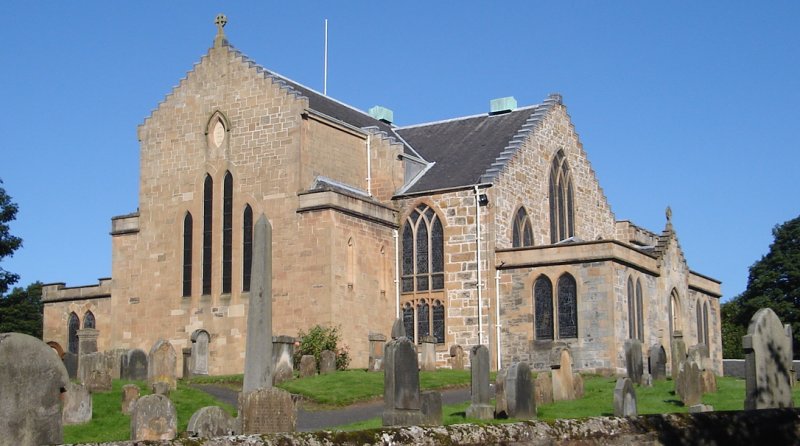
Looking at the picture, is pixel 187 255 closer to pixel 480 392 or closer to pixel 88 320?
pixel 88 320

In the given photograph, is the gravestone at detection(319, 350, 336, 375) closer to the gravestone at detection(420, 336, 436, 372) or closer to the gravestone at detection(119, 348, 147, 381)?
the gravestone at detection(420, 336, 436, 372)

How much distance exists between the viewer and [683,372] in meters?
30.1

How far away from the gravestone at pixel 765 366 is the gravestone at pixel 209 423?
9444 mm

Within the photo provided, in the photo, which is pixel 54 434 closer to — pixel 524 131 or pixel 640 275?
pixel 640 275

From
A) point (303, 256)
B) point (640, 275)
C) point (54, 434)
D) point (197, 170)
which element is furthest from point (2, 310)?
point (54, 434)

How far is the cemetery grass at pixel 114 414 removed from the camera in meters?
27.1

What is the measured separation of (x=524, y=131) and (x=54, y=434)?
40.7 metres

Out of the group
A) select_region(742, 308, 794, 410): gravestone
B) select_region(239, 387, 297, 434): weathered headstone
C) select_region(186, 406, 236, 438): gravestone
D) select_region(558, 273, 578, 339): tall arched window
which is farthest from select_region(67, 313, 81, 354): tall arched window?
select_region(742, 308, 794, 410): gravestone

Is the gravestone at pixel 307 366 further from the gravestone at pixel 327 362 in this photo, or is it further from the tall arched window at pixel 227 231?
the tall arched window at pixel 227 231

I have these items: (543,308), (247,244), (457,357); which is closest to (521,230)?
(543,308)

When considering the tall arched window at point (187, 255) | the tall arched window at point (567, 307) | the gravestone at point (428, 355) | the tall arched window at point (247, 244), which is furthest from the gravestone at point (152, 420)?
the tall arched window at point (187, 255)

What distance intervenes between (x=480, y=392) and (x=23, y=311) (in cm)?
5747

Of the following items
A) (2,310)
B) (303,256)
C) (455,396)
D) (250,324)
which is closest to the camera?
(250,324)

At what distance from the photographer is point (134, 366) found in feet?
127
